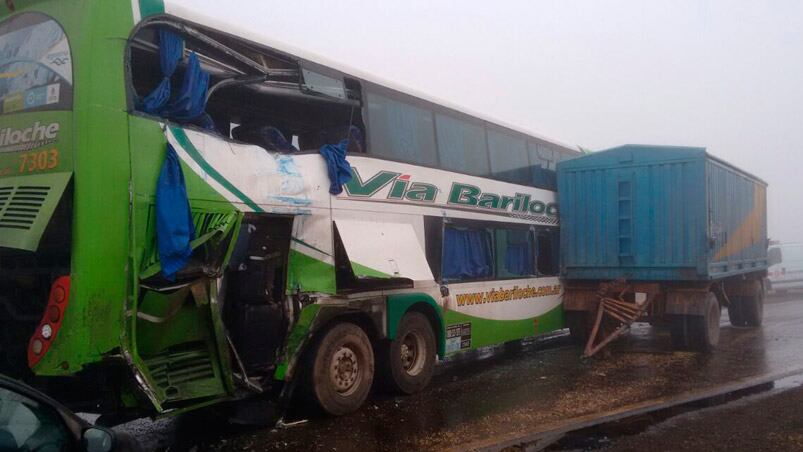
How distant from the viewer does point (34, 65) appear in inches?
223

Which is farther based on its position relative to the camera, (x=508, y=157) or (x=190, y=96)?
(x=508, y=157)

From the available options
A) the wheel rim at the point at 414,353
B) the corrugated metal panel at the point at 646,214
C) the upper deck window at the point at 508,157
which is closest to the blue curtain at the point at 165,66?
the wheel rim at the point at 414,353

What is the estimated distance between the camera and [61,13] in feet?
18.3

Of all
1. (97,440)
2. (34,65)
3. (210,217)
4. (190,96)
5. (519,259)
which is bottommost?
(97,440)

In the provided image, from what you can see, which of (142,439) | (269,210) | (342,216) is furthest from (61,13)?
(142,439)

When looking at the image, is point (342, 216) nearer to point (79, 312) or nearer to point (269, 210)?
point (269, 210)

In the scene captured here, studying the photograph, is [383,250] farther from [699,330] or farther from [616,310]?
[699,330]

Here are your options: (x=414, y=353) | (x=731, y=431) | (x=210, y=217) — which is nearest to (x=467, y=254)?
(x=414, y=353)

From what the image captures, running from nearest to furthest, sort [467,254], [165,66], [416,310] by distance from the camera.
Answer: [165,66], [416,310], [467,254]

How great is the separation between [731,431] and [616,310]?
5621 millimetres

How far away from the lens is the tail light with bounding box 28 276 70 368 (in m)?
5.07

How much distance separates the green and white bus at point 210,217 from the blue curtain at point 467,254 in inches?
1.9

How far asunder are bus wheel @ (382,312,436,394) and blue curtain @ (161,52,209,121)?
12.2 feet

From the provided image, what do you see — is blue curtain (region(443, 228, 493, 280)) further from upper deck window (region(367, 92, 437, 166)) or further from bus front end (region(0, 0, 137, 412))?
bus front end (region(0, 0, 137, 412))
